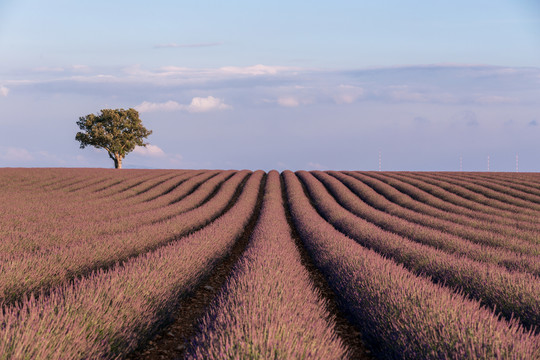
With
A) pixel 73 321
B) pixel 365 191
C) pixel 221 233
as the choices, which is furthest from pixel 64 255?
pixel 365 191

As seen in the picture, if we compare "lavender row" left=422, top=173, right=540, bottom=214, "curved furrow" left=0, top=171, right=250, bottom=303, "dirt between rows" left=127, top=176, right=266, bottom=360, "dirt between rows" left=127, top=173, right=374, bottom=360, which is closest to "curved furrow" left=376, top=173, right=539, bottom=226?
"lavender row" left=422, top=173, right=540, bottom=214

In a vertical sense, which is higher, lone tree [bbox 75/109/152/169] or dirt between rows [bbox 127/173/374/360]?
lone tree [bbox 75/109/152/169]

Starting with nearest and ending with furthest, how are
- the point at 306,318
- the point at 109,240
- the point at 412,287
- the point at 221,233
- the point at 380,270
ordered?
the point at 306,318
the point at 412,287
the point at 380,270
the point at 109,240
the point at 221,233

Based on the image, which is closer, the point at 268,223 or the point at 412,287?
the point at 412,287

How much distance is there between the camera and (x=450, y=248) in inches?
310

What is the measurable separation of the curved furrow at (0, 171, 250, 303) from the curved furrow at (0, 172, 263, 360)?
1.30ft

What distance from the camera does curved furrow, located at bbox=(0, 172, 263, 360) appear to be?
2.71 meters

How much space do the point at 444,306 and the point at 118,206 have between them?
13.2 m

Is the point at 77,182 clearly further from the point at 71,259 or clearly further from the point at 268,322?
the point at 268,322

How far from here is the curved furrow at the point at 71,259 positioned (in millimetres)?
4641

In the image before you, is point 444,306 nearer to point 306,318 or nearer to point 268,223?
point 306,318

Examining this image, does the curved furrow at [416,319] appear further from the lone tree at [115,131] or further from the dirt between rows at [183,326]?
the lone tree at [115,131]

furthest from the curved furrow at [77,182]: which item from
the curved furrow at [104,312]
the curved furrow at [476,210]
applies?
the curved furrow at [476,210]

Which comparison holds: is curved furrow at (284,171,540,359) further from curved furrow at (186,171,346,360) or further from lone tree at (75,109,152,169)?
lone tree at (75,109,152,169)
